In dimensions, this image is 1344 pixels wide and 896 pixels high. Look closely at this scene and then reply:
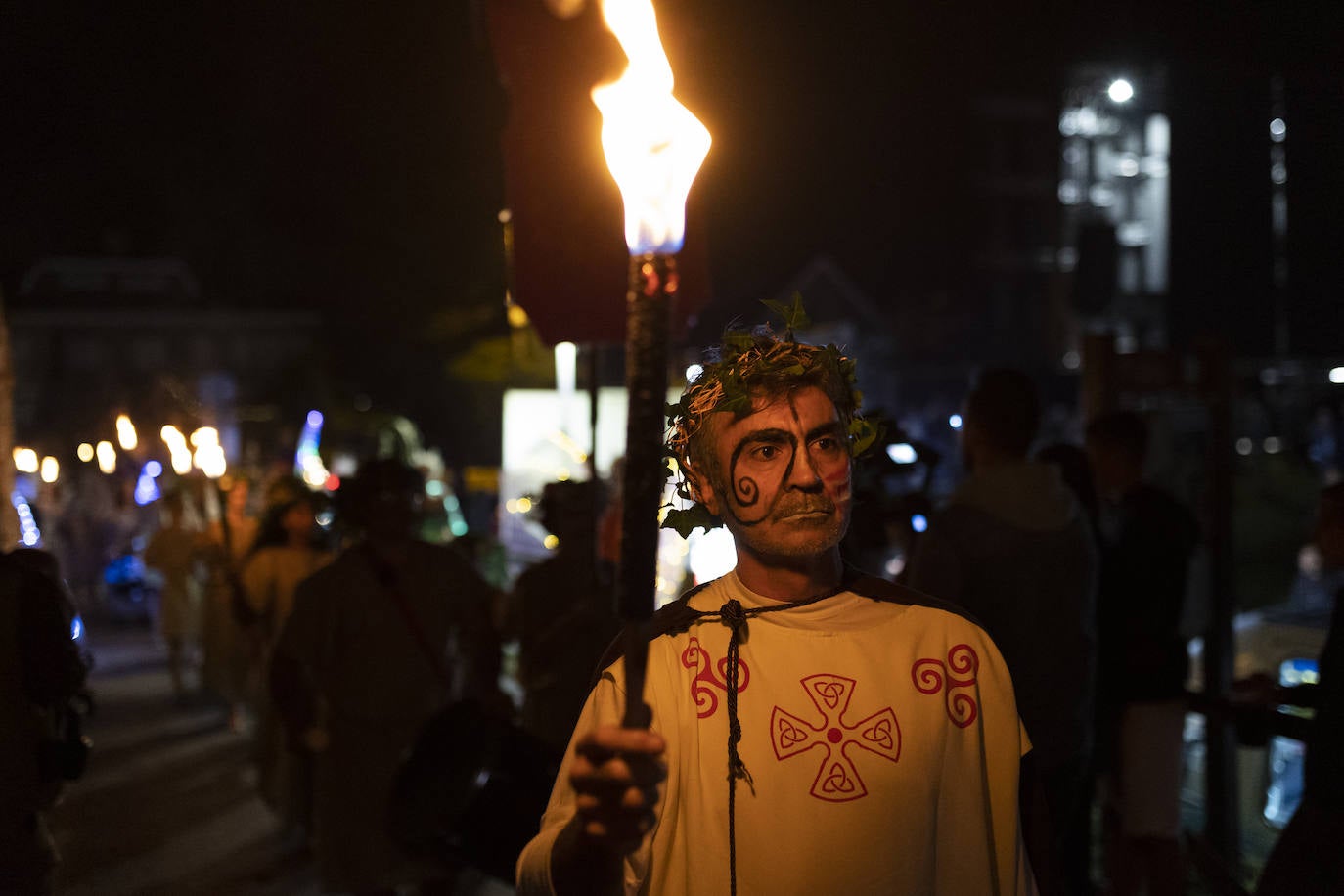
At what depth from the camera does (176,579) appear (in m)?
12.8

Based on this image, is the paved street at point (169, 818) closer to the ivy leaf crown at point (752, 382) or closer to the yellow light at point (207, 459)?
the yellow light at point (207, 459)

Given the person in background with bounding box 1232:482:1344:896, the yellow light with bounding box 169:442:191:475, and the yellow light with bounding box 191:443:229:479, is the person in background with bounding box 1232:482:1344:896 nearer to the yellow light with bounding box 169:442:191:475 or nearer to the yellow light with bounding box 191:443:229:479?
the yellow light with bounding box 191:443:229:479

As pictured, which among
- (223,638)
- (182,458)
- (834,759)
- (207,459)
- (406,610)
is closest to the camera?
(834,759)

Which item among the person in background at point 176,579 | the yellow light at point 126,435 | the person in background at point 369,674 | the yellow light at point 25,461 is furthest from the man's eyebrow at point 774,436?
the yellow light at point 25,461

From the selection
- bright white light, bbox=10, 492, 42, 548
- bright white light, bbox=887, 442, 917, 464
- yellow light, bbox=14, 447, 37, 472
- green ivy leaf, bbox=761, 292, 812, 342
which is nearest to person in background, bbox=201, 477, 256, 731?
bright white light, bbox=10, 492, 42, 548

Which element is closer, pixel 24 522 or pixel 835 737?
pixel 835 737

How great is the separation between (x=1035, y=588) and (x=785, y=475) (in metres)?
1.86

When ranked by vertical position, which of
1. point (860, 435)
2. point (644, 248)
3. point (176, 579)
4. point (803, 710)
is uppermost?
point (644, 248)

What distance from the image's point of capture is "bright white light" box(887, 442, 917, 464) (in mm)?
5258

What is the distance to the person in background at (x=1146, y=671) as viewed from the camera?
5.19 m

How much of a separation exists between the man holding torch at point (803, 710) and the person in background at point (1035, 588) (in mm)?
1489

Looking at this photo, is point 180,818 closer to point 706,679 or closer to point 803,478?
point 706,679

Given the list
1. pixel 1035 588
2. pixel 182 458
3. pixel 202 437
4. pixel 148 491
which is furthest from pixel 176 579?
pixel 1035 588

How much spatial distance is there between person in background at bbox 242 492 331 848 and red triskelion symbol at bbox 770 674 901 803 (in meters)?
5.82
